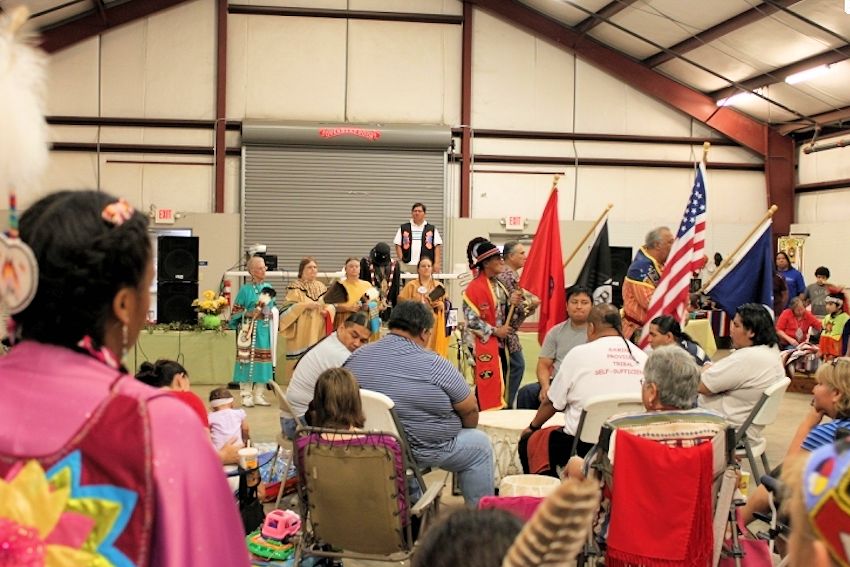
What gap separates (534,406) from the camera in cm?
557

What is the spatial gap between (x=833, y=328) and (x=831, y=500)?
9057mm

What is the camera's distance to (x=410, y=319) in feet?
12.8

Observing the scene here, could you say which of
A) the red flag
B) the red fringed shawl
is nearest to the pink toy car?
the red fringed shawl

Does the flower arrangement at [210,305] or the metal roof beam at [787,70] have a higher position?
the metal roof beam at [787,70]

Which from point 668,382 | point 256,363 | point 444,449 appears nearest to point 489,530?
point 668,382

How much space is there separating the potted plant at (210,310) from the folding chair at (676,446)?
22.3 ft

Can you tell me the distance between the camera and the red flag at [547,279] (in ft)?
20.9

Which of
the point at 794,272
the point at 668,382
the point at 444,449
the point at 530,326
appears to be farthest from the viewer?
the point at 530,326

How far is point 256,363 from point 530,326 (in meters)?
5.74

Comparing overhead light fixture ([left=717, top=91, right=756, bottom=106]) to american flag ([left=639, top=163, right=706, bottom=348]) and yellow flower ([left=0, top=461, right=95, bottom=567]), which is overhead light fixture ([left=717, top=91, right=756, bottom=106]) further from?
yellow flower ([left=0, top=461, right=95, bottom=567])

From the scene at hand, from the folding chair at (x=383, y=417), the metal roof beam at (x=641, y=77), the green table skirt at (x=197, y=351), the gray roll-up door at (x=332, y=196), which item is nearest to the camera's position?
the folding chair at (x=383, y=417)

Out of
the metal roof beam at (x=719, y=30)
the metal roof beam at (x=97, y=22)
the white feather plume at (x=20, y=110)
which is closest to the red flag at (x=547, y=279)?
the white feather plume at (x=20, y=110)

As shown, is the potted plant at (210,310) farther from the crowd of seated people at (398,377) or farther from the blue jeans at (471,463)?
the blue jeans at (471,463)

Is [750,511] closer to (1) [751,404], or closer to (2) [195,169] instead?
(1) [751,404]
